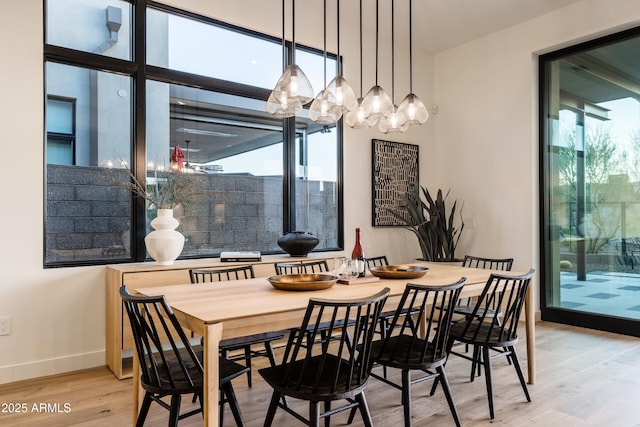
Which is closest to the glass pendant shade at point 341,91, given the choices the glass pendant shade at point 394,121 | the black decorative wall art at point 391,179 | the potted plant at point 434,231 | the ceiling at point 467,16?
the glass pendant shade at point 394,121

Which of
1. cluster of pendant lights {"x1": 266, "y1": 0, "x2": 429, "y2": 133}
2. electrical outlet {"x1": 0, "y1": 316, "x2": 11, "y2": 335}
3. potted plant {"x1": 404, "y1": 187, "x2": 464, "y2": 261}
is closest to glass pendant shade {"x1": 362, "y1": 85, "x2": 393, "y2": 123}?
cluster of pendant lights {"x1": 266, "y1": 0, "x2": 429, "y2": 133}

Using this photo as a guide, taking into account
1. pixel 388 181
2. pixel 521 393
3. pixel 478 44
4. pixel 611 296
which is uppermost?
pixel 478 44

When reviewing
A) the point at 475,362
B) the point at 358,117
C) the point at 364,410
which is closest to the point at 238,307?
the point at 364,410

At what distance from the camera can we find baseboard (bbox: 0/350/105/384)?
2.92 m

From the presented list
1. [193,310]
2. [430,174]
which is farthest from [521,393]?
[430,174]

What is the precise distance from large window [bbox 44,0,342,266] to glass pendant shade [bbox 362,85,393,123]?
63.5 inches

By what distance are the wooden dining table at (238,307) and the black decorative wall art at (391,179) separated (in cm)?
215

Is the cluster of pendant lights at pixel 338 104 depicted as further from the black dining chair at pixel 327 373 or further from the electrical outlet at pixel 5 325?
the electrical outlet at pixel 5 325

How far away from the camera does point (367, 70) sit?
4.87 metres

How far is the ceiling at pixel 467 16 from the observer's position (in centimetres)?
420

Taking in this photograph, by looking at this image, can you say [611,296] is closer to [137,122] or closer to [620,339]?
[620,339]

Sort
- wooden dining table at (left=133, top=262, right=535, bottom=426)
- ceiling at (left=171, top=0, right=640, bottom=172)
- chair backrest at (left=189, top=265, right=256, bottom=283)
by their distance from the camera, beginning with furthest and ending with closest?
1. ceiling at (left=171, top=0, right=640, bottom=172)
2. chair backrest at (left=189, top=265, right=256, bottom=283)
3. wooden dining table at (left=133, top=262, right=535, bottom=426)

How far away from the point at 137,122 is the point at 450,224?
3.30 meters

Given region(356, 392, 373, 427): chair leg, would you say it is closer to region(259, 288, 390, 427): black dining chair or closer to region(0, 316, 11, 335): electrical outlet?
region(259, 288, 390, 427): black dining chair
